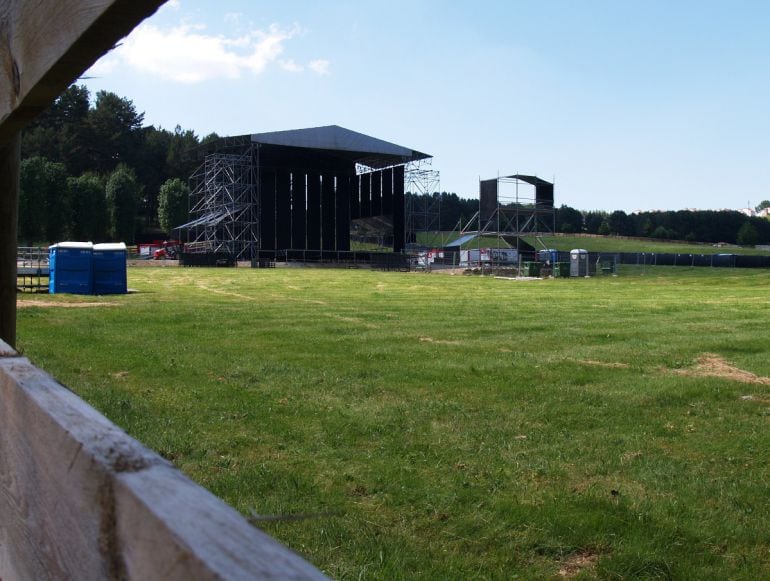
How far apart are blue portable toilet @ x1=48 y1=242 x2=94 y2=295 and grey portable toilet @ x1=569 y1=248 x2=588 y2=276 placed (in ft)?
100

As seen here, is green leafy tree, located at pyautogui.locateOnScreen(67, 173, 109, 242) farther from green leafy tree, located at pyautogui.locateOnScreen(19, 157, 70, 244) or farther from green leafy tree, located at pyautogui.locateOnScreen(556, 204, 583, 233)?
green leafy tree, located at pyautogui.locateOnScreen(556, 204, 583, 233)

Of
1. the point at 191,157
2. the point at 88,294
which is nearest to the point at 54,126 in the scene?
the point at 191,157

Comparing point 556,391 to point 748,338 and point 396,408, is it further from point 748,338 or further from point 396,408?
point 748,338

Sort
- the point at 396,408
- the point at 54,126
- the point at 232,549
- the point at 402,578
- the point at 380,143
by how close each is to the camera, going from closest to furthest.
Result: the point at 232,549
the point at 402,578
the point at 396,408
the point at 380,143
the point at 54,126

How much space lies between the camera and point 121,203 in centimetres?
8056

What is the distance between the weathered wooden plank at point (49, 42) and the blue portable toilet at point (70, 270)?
842 inches

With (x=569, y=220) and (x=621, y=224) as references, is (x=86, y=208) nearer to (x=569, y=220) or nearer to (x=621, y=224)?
(x=569, y=220)

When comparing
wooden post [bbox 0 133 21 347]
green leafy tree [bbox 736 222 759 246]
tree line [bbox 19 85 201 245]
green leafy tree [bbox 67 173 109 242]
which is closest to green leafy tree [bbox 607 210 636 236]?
green leafy tree [bbox 736 222 759 246]

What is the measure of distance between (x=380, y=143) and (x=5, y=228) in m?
56.9

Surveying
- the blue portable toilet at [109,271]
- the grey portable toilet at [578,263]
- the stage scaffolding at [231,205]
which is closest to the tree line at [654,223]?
the stage scaffolding at [231,205]

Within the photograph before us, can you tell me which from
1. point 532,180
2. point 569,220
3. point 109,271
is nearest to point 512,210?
point 532,180

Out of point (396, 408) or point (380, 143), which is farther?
point (380, 143)

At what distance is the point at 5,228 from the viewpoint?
10.6 feet

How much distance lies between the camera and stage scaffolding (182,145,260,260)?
58250 millimetres
